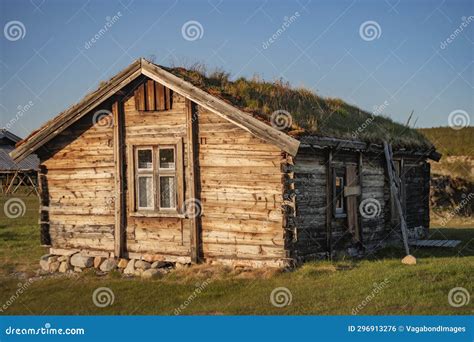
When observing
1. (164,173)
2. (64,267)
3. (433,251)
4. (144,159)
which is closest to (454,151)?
(433,251)

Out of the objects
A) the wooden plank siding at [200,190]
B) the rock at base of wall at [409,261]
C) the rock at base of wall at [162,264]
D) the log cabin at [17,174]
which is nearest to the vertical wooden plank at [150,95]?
the wooden plank siding at [200,190]

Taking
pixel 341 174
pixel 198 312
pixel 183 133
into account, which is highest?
pixel 183 133

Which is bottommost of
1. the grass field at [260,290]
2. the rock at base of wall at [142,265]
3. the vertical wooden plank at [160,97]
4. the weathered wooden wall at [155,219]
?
the grass field at [260,290]

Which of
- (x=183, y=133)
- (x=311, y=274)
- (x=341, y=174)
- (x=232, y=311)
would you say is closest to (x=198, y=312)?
(x=232, y=311)

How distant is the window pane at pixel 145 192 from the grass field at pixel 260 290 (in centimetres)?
186

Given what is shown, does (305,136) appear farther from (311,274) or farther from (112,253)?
(112,253)

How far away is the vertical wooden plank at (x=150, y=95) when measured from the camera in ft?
47.1

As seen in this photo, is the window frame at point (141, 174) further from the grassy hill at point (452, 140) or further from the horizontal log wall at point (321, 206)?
the grassy hill at point (452, 140)

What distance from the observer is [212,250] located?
45.2ft

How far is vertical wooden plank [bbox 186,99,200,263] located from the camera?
45.3 ft

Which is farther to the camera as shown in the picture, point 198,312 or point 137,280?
point 137,280

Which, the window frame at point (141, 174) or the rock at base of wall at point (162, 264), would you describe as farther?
the window frame at point (141, 174)

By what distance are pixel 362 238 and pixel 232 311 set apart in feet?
23.2

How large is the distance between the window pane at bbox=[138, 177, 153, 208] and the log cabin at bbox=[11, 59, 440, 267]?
3 cm
